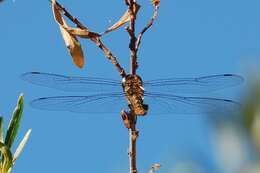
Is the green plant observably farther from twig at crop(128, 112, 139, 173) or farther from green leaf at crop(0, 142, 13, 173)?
twig at crop(128, 112, 139, 173)

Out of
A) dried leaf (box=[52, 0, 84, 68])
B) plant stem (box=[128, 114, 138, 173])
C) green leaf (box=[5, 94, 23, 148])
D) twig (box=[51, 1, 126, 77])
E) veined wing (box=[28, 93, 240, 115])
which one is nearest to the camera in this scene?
plant stem (box=[128, 114, 138, 173])

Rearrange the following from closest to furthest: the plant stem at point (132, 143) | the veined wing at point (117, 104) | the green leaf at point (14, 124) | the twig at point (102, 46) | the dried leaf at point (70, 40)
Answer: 1. the plant stem at point (132, 143)
2. the twig at point (102, 46)
3. the green leaf at point (14, 124)
4. the dried leaf at point (70, 40)
5. the veined wing at point (117, 104)

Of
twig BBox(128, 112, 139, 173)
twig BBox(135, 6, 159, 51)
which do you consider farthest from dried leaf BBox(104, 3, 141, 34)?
twig BBox(128, 112, 139, 173)

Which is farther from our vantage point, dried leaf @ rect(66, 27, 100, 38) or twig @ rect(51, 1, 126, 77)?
dried leaf @ rect(66, 27, 100, 38)

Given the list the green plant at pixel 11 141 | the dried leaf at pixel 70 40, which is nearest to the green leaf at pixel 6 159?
the green plant at pixel 11 141

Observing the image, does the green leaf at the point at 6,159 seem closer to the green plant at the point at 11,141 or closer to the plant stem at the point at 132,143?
the green plant at the point at 11,141

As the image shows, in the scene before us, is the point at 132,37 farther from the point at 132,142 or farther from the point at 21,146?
the point at 21,146

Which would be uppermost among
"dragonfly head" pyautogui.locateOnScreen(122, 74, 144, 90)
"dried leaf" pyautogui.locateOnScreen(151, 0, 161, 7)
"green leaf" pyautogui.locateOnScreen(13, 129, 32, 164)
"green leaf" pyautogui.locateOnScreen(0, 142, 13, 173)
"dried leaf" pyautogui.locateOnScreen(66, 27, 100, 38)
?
"dried leaf" pyautogui.locateOnScreen(151, 0, 161, 7)
